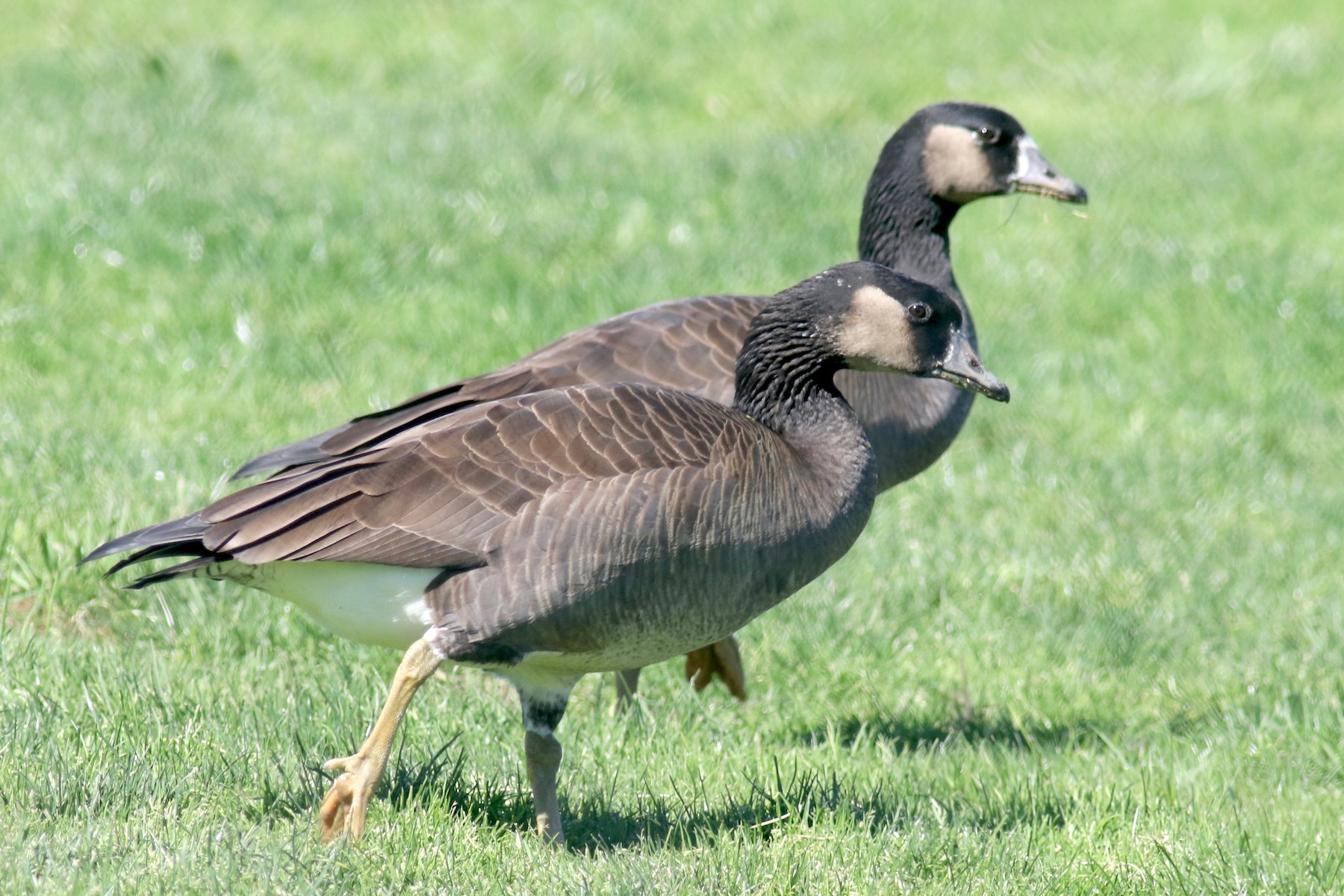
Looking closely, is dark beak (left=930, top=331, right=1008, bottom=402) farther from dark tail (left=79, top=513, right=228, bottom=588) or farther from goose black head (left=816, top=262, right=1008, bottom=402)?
dark tail (left=79, top=513, right=228, bottom=588)

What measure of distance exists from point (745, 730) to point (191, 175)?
6178 millimetres

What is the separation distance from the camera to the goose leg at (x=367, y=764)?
420cm

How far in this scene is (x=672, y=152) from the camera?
1237cm

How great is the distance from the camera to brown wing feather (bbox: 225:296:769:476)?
5598mm

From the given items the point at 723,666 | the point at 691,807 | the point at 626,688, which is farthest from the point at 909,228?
the point at 691,807

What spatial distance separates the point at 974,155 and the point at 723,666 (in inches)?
102

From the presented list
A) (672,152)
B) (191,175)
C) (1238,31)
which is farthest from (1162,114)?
(191,175)

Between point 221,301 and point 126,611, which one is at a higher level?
point 221,301

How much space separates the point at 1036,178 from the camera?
282 inches

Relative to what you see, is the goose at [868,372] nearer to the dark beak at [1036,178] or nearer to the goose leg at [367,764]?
the dark beak at [1036,178]

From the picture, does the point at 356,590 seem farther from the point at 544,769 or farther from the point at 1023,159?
the point at 1023,159

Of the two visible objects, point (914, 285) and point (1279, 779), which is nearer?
point (914, 285)

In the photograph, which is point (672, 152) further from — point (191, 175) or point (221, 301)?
point (221, 301)

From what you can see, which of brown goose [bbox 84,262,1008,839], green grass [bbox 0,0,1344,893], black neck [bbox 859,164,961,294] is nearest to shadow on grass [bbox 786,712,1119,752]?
green grass [bbox 0,0,1344,893]
